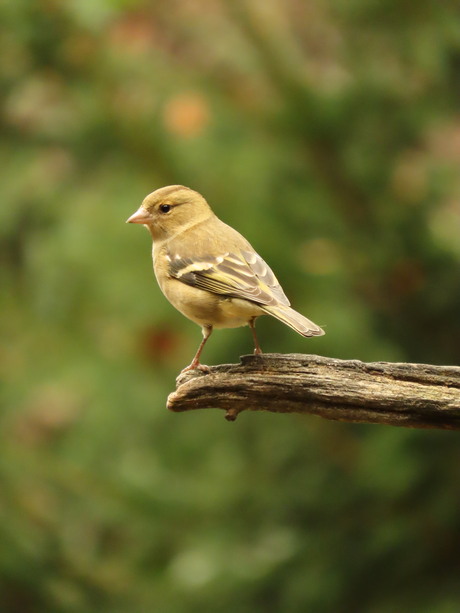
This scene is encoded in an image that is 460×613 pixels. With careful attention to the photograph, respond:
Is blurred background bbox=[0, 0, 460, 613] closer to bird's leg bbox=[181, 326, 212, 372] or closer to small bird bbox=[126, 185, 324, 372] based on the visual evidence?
small bird bbox=[126, 185, 324, 372]

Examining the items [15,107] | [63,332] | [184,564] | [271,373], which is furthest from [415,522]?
[15,107]

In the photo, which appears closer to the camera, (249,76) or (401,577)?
(401,577)

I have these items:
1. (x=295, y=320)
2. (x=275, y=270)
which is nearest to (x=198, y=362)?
(x=295, y=320)

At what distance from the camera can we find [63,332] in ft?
23.4

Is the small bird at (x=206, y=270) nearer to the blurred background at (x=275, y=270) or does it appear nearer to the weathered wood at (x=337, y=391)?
the weathered wood at (x=337, y=391)

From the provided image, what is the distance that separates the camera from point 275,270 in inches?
226

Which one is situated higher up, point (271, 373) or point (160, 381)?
point (160, 381)

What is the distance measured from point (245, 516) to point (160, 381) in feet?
3.67

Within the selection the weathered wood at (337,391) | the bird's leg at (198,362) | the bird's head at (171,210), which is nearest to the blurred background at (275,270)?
the bird's head at (171,210)

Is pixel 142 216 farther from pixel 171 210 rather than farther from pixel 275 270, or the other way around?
pixel 275 270

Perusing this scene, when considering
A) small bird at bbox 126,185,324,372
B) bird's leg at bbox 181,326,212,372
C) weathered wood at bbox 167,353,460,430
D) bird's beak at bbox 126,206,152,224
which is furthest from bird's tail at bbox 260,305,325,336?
bird's beak at bbox 126,206,152,224

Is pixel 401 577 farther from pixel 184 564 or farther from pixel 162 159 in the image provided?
pixel 162 159

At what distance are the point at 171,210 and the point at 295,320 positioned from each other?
137 cm

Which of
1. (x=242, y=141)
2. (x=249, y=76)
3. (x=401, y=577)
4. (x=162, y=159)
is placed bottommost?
(x=401, y=577)
